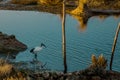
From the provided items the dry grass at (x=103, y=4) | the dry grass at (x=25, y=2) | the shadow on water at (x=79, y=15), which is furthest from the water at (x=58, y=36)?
the dry grass at (x=25, y=2)

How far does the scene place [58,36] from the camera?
51.1 metres

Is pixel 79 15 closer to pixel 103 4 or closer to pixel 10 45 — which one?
pixel 103 4

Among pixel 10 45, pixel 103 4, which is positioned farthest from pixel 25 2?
pixel 10 45

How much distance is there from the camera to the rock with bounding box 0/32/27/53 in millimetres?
41900

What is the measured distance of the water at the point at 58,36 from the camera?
38.2 metres

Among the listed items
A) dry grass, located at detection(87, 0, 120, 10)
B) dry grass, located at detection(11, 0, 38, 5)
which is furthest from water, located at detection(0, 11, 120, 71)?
dry grass, located at detection(11, 0, 38, 5)

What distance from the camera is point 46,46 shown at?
44.5 metres

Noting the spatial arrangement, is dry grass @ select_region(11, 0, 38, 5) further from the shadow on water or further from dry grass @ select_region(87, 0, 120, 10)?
dry grass @ select_region(87, 0, 120, 10)

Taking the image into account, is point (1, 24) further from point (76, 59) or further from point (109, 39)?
point (76, 59)

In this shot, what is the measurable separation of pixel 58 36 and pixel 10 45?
9.45 meters

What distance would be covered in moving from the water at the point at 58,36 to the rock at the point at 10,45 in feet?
3.17

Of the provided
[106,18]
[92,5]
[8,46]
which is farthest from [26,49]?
[92,5]

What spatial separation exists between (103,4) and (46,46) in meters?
43.8

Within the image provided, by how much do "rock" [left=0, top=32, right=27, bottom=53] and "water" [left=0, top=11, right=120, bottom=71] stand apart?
967 mm
